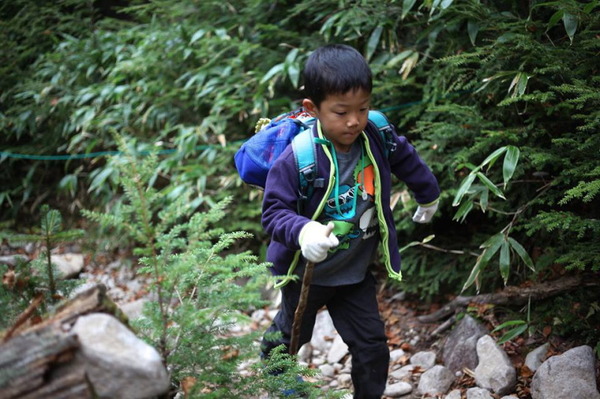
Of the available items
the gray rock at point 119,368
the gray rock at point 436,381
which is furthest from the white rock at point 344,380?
the gray rock at point 119,368

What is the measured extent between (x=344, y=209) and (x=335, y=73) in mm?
526

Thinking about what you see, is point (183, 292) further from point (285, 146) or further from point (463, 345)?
point (463, 345)

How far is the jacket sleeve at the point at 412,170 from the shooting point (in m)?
2.41

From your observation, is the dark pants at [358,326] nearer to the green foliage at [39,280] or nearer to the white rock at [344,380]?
the white rock at [344,380]

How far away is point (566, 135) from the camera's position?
8.68 feet

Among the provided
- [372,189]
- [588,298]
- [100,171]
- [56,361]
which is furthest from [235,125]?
[56,361]

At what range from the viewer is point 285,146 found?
7.58ft

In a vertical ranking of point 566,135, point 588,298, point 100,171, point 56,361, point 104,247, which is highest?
point 56,361

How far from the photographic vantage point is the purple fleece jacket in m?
2.06

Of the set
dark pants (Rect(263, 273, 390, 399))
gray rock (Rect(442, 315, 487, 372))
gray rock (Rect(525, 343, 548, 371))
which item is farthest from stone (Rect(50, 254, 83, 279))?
gray rock (Rect(525, 343, 548, 371))

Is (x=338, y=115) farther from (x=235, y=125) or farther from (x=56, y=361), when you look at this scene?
(x=235, y=125)

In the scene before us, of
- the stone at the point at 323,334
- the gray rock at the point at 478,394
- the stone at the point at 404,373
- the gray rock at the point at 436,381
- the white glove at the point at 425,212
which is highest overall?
the white glove at the point at 425,212

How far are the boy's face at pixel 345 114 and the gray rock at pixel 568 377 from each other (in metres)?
1.41

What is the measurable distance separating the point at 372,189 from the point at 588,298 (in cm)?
129
